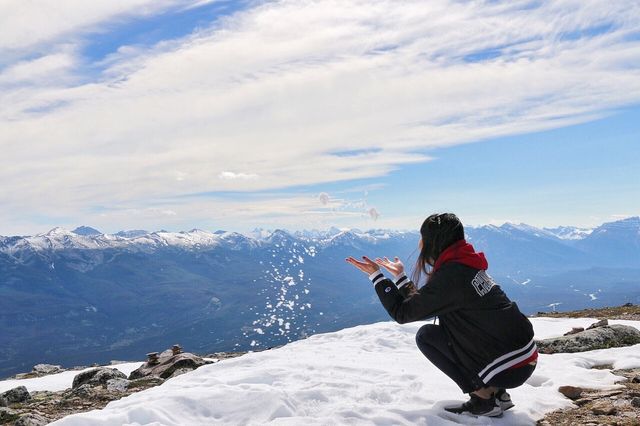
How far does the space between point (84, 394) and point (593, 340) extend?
1418 centimetres

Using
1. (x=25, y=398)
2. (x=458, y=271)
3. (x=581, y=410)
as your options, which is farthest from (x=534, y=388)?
(x=25, y=398)

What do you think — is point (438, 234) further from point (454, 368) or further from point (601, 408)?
point (601, 408)

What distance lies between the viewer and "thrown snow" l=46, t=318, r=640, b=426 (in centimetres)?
709

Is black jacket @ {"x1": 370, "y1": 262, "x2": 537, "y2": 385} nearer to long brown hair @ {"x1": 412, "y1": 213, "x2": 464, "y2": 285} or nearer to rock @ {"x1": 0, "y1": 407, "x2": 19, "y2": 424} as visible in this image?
long brown hair @ {"x1": 412, "y1": 213, "x2": 464, "y2": 285}

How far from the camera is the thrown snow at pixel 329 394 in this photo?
7.09 metres

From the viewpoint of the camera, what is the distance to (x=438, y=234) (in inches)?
263

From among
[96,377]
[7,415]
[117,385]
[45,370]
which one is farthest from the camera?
[45,370]

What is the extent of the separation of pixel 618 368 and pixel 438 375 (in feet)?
13.3

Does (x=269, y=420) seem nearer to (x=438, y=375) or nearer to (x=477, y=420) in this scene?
(x=477, y=420)

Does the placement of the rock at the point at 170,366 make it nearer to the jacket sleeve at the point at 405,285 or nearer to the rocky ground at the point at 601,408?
the jacket sleeve at the point at 405,285

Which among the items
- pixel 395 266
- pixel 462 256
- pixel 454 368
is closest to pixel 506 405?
pixel 454 368

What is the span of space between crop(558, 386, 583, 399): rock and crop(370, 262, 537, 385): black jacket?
7.40ft

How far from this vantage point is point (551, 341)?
46.4 ft

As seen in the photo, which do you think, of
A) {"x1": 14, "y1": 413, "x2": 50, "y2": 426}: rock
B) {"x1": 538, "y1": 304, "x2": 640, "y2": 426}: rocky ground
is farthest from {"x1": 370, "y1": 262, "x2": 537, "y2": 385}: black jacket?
{"x1": 14, "y1": 413, "x2": 50, "y2": 426}: rock
